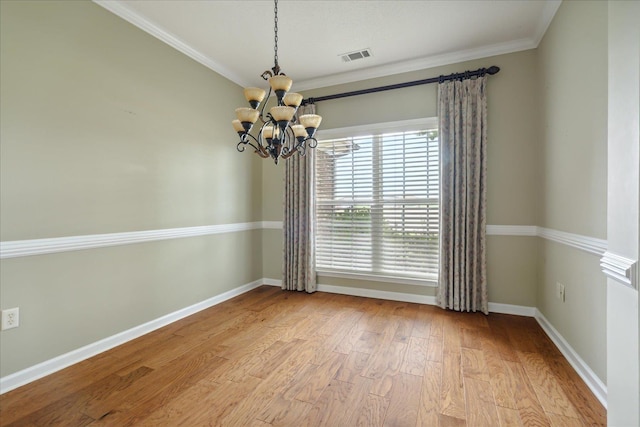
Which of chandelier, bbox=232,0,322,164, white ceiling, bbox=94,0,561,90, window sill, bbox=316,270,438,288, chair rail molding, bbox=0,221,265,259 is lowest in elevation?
window sill, bbox=316,270,438,288

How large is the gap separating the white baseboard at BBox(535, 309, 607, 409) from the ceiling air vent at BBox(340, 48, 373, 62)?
3.17m

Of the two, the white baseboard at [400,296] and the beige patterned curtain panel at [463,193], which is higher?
the beige patterned curtain panel at [463,193]

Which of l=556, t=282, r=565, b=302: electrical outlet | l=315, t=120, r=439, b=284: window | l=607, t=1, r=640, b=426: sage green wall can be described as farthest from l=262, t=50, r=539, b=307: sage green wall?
l=607, t=1, r=640, b=426: sage green wall

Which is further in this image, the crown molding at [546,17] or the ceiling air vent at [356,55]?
the ceiling air vent at [356,55]

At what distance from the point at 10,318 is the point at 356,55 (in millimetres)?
3652

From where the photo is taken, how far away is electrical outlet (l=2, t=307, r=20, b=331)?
5.89 ft

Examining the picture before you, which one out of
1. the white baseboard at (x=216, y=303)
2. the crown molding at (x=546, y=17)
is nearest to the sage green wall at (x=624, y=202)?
the white baseboard at (x=216, y=303)

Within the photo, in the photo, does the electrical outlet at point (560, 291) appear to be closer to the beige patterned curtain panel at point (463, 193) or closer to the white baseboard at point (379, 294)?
the beige patterned curtain panel at point (463, 193)

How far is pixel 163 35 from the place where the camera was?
9.09ft

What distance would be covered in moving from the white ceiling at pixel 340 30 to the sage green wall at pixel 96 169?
0.91ft

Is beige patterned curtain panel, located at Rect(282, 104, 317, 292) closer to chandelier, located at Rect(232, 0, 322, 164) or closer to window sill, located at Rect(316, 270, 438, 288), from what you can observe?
window sill, located at Rect(316, 270, 438, 288)

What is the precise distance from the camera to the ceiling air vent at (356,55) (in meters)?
3.12

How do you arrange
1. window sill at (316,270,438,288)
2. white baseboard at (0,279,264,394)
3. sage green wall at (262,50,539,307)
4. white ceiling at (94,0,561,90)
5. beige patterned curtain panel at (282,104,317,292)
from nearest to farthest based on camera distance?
white baseboard at (0,279,264,394)
white ceiling at (94,0,561,90)
sage green wall at (262,50,539,307)
window sill at (316,270,438,288)
beige patterned curtain panel at (282,104,317,292)

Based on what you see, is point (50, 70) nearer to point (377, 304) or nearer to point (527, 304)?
point (377, 304)
